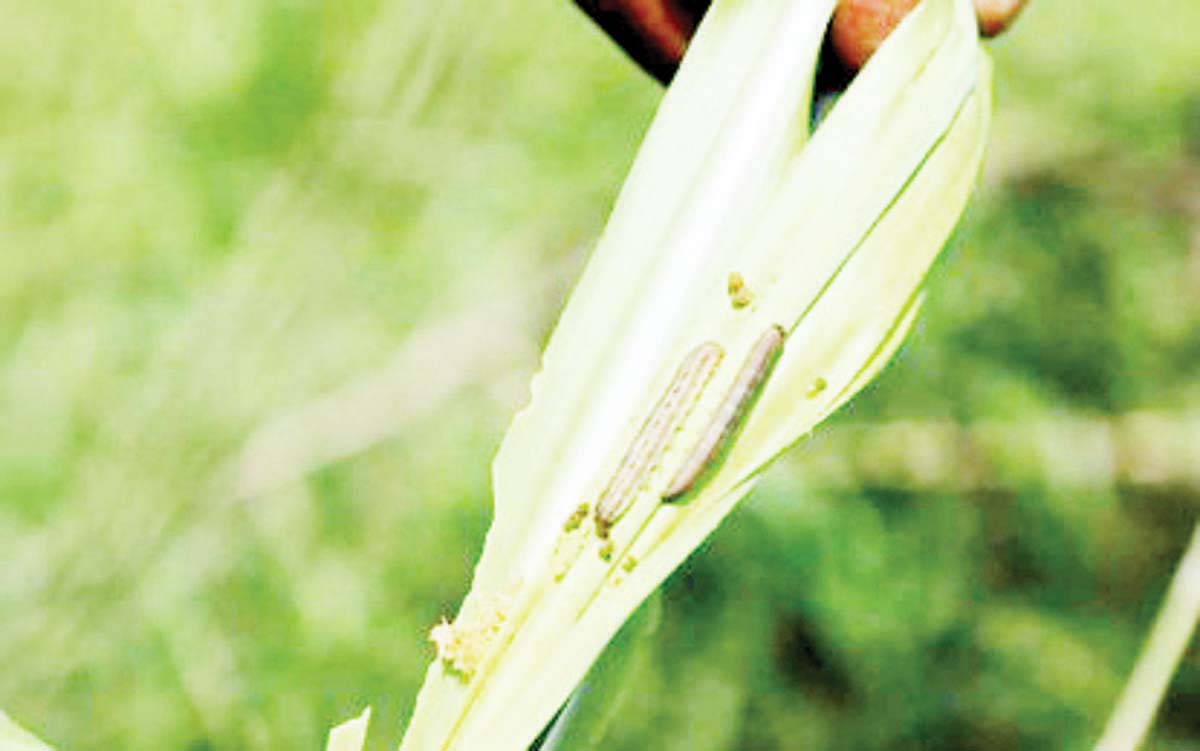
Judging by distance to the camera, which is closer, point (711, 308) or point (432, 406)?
point (711, 308)

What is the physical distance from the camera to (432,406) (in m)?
1.23

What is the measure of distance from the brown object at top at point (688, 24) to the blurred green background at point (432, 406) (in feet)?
1.93

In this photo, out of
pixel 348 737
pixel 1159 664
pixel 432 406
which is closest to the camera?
pixel 348 737

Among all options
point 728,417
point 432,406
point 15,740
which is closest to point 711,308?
point 728,417

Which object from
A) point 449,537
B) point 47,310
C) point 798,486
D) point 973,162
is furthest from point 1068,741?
point 973,162

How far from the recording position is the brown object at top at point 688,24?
447 millimetres

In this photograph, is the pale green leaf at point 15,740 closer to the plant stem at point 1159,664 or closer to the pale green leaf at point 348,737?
the pale green leaf at point 348,737

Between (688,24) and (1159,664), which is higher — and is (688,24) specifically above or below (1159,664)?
above

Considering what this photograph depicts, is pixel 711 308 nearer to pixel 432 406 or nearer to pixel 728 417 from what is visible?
pixel 728 417

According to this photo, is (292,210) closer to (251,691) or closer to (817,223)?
(251,691)

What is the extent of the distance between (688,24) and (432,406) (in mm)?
766

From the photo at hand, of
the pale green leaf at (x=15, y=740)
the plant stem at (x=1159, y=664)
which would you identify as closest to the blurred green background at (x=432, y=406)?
the plant stem at (x=1159, y=664)

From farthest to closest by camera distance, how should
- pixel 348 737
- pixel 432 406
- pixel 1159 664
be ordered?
pixel 432 406, pixel 1159 664, pixel 348 737

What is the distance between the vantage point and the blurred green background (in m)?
1.14
